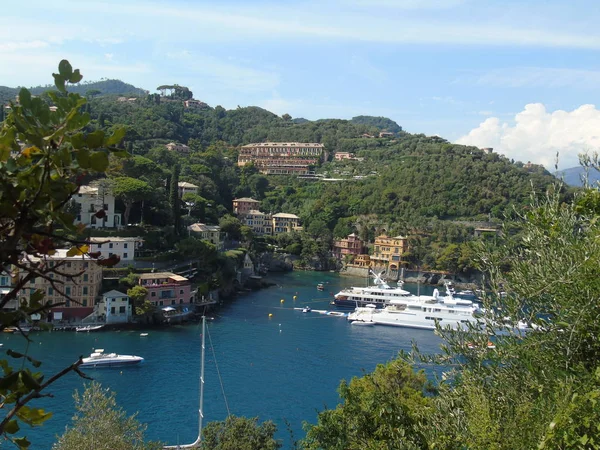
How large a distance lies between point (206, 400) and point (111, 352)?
14.9ft

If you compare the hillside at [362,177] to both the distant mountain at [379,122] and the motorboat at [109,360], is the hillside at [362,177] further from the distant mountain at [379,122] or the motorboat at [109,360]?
the distant mountain at [379,122]

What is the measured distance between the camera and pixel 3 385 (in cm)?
121

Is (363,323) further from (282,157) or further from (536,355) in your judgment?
(282,157)

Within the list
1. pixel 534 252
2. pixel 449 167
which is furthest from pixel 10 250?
pixel 449 167

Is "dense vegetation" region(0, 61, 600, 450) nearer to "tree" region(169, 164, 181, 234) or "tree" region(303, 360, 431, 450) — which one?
"tree" region(303, 360, 431, 450)

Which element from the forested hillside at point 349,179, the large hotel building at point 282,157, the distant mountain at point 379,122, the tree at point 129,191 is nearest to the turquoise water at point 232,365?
the tree at point 129,191

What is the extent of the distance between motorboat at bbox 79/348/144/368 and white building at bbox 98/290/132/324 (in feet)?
13.3

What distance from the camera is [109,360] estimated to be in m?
15.5

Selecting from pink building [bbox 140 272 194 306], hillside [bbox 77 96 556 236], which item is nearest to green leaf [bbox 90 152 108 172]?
pink building [bbox 140 272 194 306]

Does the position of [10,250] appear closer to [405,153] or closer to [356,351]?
[356,351]

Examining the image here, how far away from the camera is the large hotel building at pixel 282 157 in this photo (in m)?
54.0

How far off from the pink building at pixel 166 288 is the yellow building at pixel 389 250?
1770cm

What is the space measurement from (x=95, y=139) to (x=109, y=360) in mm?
15552

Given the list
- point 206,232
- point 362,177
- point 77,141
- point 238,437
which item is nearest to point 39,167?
point 77,141
